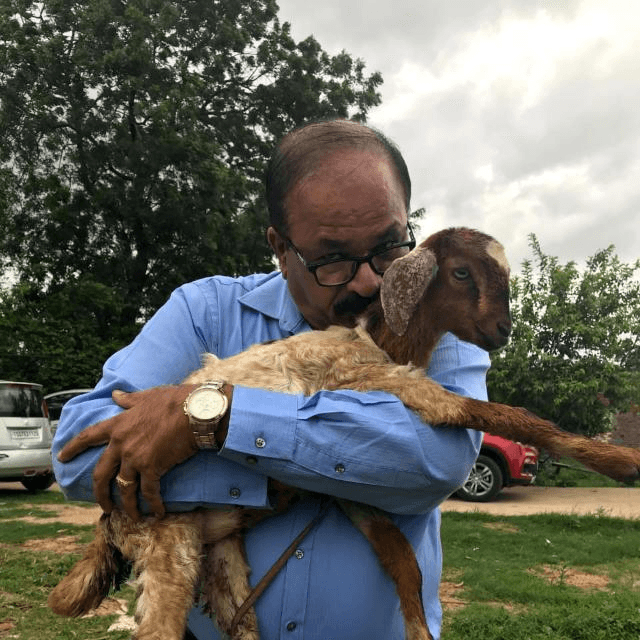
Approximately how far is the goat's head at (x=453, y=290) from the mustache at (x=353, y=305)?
8.0 inches

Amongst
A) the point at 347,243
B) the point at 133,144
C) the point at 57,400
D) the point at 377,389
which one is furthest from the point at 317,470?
the point at 133,144

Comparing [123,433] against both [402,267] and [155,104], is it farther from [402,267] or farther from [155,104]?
[155,104]

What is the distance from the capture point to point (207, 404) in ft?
6.30

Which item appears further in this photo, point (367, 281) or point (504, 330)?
point (367, 281)

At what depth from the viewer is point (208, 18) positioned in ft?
79.9

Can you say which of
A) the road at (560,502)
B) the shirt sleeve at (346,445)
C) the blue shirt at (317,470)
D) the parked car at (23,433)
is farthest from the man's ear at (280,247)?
the parked car at (23,433)

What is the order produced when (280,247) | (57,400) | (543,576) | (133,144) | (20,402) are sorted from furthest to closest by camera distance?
1. (133,144)
2. (57,400)
3. (20,402)
4. (543,576)
5. (280,247)

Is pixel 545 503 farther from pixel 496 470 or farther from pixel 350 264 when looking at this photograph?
pixel 350 264

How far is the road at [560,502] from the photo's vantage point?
486 inches

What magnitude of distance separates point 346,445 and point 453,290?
→ 1.78 feet

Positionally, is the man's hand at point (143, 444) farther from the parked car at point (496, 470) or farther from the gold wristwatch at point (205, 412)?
the parked car at point (496, 470)

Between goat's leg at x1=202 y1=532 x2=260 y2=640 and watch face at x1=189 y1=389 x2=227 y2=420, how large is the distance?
1.53 ft

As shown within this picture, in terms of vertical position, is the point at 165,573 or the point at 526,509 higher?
the point at 165,573

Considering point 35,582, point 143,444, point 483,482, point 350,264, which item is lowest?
point 35,582
